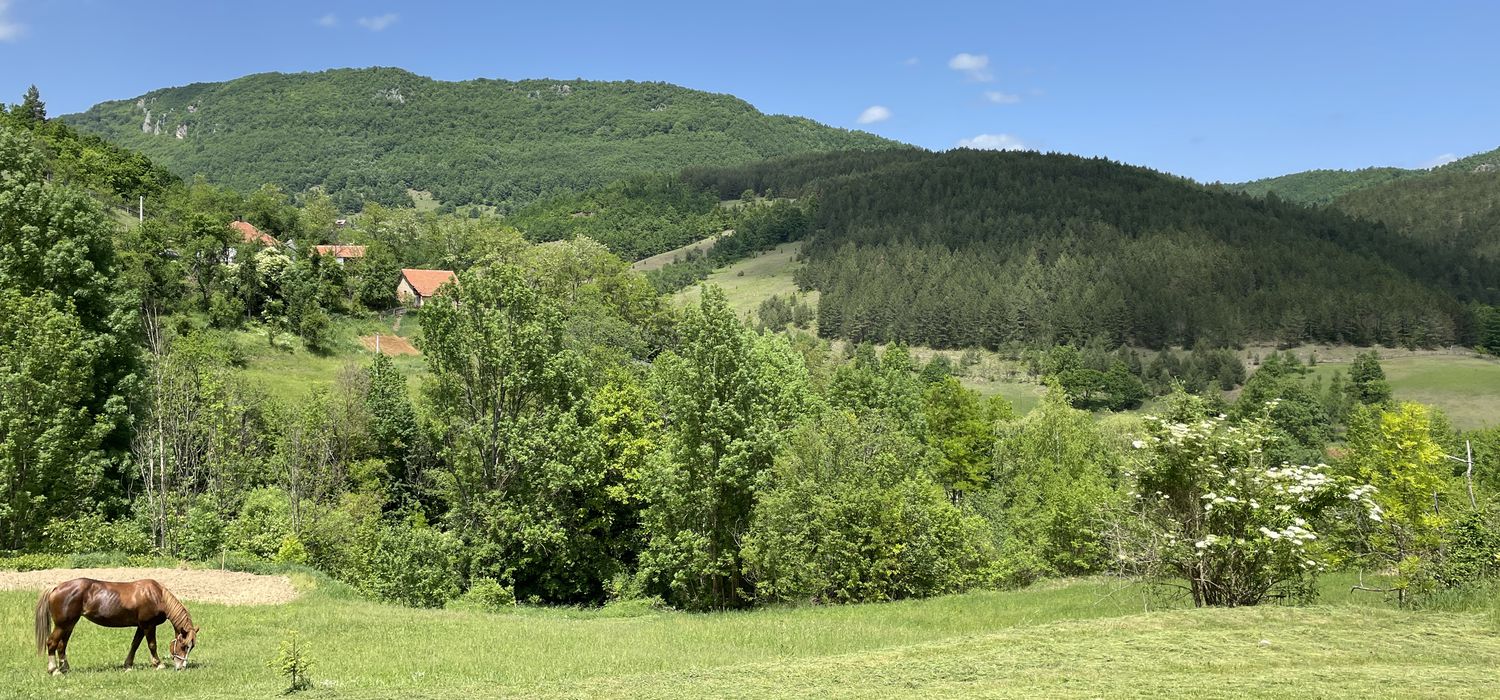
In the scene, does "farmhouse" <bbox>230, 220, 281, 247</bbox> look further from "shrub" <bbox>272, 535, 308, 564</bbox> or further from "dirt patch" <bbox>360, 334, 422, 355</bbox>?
"shrub" <bbox>272, 535, 308, 564</bbox>

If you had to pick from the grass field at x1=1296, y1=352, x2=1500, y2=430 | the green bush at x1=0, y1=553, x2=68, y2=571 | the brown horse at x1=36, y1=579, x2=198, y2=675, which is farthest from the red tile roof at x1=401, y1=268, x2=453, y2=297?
the grass field at x1=1296, y1=352, x2=1500, y2=430

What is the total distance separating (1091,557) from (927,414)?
2509 centimetres

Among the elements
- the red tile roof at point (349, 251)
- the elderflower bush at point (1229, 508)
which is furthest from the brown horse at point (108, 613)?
the red tile roof at point (349, 251)

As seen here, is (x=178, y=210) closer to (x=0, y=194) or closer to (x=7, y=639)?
(x=0, y=194)

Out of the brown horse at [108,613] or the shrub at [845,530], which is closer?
the brown horse at [108,613]

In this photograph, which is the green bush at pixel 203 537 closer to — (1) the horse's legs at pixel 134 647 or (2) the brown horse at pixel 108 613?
(1) the horse's legs at pixel 134 647

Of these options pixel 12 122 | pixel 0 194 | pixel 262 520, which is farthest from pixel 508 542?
pixel 12 122

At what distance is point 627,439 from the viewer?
40375 millimetres

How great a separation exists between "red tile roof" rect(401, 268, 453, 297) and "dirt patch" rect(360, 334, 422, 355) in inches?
442

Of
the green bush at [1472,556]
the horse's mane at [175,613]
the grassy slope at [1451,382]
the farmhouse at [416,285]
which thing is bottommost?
the grassy slope at [1451,382]

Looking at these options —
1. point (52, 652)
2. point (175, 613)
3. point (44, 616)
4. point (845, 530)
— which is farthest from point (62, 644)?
point (845, 530)

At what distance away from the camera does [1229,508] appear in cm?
1888

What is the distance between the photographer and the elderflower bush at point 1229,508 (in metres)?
18.5

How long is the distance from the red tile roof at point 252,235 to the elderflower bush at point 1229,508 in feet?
252
